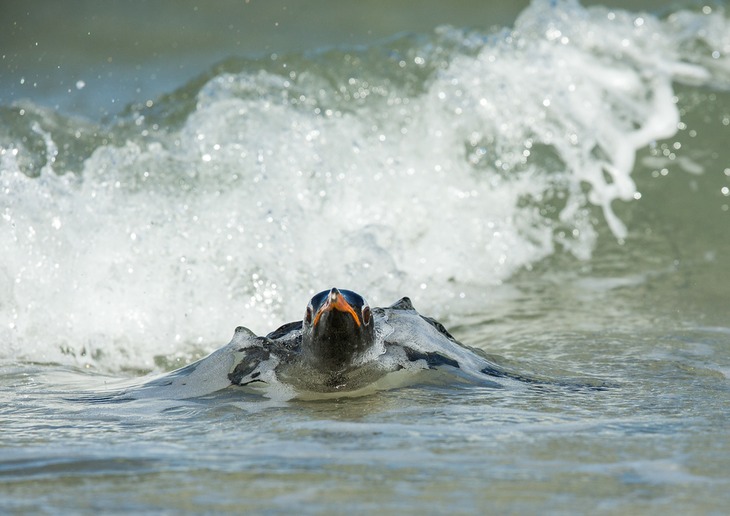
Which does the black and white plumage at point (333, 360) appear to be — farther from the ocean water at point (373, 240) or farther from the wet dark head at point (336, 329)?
the ocean water at point (373, 240)

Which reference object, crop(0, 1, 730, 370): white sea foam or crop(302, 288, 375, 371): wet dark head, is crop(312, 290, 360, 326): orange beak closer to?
A: crop(302, 288, 375, 371): wet dark head

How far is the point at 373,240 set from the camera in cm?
655

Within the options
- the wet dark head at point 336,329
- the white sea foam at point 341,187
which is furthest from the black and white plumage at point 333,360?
the white sea foam at point 341,187

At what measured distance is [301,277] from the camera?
6.36m

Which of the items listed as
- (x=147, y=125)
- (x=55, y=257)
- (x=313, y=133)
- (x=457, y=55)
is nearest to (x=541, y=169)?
(x=457, y=55)

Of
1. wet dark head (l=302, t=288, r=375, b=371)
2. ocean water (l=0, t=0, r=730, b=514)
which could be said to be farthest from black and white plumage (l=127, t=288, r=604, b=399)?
ocean water (l=0, t=0, r=730, b=514)

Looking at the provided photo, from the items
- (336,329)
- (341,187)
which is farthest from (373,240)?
(336,329)

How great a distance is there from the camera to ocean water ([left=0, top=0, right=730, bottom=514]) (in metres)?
2.90

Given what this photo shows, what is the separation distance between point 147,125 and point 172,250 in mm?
1843

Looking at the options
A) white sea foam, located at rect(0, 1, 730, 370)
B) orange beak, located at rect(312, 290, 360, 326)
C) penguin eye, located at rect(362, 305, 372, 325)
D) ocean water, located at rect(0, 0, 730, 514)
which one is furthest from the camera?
white sea foam, located at rect(0, 1, 730, 370)

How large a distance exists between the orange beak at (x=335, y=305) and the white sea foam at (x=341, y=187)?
1.93 meters

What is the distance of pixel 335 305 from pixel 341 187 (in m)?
3.74

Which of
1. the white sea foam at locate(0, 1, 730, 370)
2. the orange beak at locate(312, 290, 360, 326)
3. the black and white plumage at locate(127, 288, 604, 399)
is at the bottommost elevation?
the black and white plumage at locate(127, 288, 604, 399)

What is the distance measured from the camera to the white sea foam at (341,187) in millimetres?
6008
